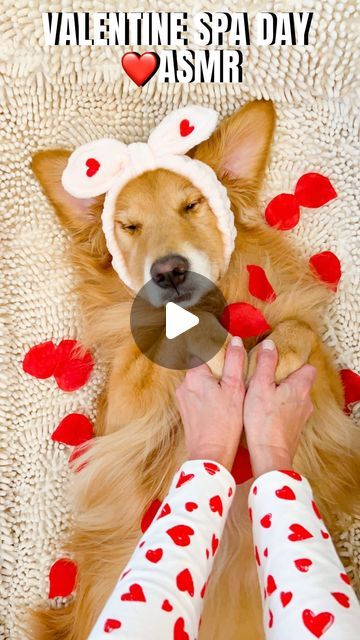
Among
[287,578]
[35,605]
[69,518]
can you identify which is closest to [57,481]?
[69,518]

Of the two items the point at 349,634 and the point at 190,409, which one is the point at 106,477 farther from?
the point at 349,634

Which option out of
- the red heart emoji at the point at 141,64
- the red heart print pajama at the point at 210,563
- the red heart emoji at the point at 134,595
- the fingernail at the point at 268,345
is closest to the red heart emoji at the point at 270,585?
the red heart print pajama at the point at 210,563

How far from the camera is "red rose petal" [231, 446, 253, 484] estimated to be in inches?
59.1

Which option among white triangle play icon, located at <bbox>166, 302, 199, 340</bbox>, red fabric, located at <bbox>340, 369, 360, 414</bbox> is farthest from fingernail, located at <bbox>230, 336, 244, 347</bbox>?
red fabric, located at <bbox>340, 369, 360, 414</bbox>

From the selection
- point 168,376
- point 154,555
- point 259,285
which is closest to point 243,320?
point 259,285

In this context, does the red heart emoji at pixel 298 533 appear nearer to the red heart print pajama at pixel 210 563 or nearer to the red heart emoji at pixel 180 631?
the red heart print pajama at pixel 210 563

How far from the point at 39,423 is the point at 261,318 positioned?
26.5 inches

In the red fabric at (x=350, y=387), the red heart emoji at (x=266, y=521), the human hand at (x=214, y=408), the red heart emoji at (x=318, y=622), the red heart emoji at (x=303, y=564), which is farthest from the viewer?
the red fabric at (x=350, y=387)

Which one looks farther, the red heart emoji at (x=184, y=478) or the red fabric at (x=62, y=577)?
the red fabric at (x=62, y=577)

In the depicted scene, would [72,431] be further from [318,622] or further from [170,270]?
[318,622]

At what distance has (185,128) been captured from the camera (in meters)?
1.54

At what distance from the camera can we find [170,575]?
111 centimetres

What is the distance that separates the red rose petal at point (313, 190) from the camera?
1.73 meters

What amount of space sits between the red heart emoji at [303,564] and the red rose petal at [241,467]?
39cm
